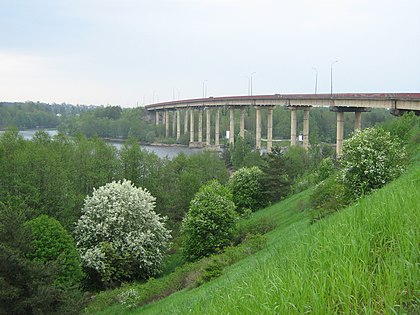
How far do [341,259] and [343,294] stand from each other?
79 cm

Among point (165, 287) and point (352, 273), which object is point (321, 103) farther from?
point (352, 273)

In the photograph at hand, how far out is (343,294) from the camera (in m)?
5.49

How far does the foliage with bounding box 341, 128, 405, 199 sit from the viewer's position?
24711 mm

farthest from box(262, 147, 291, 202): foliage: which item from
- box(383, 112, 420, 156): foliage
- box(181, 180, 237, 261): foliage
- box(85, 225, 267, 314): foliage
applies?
box(85, 225, 267, 314): foliage

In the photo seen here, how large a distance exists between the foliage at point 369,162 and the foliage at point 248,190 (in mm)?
27622

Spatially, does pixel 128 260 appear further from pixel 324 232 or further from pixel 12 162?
pixel 324 232

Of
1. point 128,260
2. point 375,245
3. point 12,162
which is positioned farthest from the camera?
point 12,162

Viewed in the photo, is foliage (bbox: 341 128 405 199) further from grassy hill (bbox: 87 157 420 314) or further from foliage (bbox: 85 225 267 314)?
grassy hill (bbox: 87 157 420 314)

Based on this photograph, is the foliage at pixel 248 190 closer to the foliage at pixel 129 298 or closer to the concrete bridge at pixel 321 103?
the concrete bridge at pixel 321 103

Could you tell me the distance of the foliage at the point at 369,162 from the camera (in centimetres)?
2471

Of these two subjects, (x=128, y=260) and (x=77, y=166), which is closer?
(x=128, y=260)

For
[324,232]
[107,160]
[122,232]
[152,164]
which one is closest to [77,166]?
[107,160]

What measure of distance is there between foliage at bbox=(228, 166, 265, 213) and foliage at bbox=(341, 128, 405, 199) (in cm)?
2762

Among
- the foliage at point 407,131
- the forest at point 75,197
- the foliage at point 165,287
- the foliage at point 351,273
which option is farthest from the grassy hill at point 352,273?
the foliage at point 407,131
